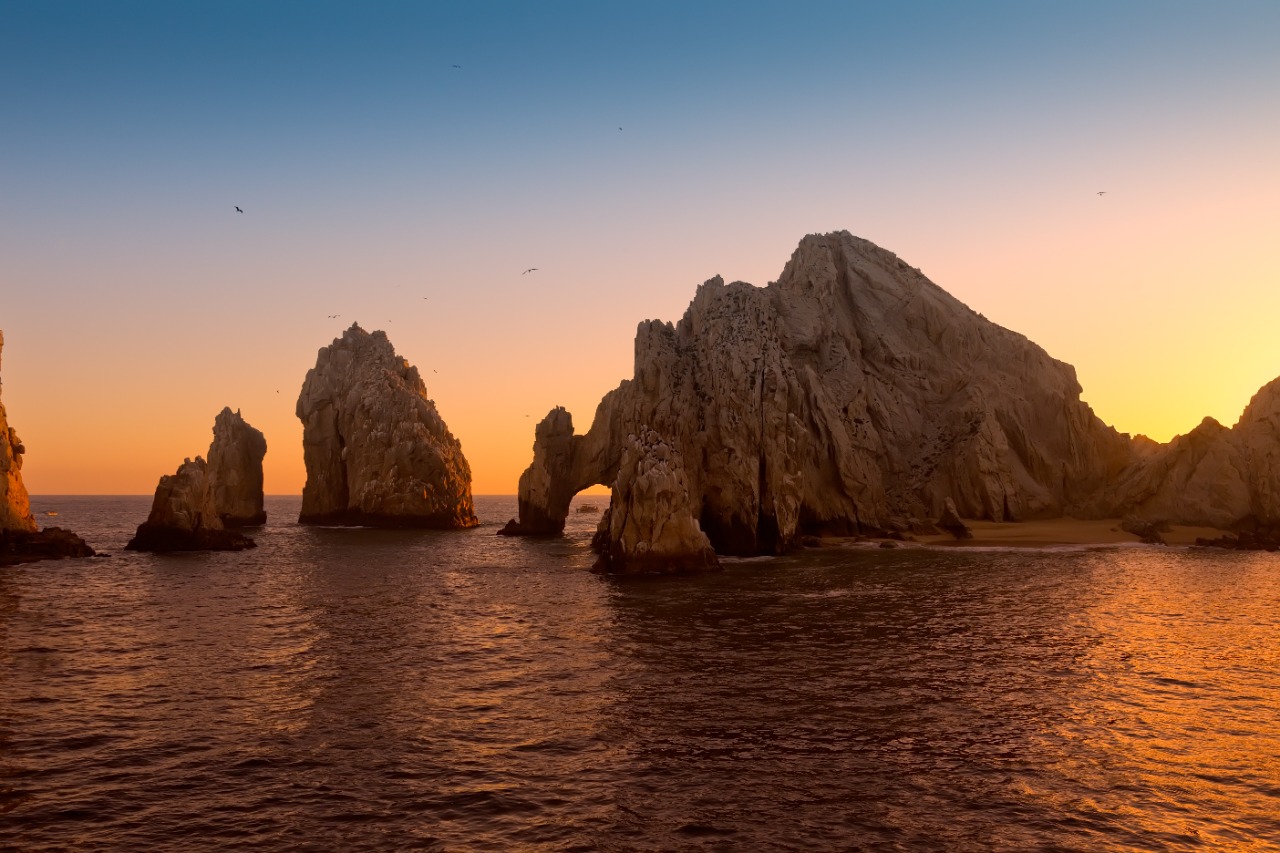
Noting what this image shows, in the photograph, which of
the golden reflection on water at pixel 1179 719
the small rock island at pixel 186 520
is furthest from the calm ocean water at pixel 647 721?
the small rock island at pixel 186 520

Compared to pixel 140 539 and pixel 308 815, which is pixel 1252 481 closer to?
pixel 308 815

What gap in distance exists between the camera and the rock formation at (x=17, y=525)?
66.8 m

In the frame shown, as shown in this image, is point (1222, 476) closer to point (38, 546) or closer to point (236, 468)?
point (38, 546)

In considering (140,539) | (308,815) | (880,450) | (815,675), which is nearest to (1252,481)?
(880,450)

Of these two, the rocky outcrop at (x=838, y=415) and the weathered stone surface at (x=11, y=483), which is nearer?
the weathered stone surface at (x=11, y=483)

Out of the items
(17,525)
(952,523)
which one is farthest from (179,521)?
(952,523)

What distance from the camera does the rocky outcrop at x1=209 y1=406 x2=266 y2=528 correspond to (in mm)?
119250

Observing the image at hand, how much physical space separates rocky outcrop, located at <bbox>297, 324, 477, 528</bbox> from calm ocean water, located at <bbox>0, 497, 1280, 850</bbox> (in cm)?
6775

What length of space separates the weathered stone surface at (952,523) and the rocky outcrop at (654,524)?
122 ft

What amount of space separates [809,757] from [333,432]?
114145mm

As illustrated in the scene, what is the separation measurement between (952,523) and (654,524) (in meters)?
42.2

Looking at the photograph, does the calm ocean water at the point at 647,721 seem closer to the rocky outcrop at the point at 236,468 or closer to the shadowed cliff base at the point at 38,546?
the shadowed cliff base at the point at 38,546

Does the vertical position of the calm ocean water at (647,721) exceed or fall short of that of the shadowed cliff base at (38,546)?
it falls short

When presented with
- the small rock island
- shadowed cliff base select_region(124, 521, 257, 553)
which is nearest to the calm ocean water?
the small rock island
